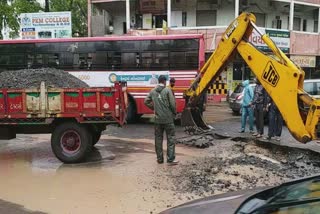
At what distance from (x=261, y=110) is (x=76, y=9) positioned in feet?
99.9

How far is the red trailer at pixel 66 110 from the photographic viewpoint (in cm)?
884

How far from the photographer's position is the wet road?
243 inches

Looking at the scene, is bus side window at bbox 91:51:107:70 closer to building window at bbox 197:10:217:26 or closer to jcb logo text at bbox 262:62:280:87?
jcb logo text at bbox 262:62:280:87

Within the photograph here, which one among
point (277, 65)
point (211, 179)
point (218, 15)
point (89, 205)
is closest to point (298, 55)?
point (218, 15)

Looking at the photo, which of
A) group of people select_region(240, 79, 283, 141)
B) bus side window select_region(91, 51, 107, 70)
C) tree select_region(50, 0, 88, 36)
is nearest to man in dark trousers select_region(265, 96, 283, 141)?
group of people select_region(240, 79, 283, 141)

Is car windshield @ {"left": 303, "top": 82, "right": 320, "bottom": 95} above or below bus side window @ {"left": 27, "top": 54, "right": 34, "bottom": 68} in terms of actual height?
below

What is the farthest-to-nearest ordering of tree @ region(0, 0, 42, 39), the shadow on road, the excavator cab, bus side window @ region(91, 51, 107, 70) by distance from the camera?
tree @ region(0, 0, 42, 39) → bus side window @ region(91, 51, 107, 70) → the excavator cab → the shadow on road

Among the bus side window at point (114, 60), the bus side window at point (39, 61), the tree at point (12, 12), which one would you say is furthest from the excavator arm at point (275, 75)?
the tree at point (12, 12)

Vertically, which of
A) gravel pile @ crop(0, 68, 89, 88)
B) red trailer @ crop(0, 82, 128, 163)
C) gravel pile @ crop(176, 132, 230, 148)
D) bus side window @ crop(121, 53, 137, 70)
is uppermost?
bus side window @ crop(121, 53, 137, 70)

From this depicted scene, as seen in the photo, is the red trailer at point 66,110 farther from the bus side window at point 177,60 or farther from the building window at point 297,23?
the building window at point 297,23

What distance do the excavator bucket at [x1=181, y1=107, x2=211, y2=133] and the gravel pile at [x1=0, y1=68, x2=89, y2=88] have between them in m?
2.86

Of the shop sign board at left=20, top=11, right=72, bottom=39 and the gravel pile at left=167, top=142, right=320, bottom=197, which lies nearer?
Result: the gravel pile at left=167, top=142, right=320, bottom=197

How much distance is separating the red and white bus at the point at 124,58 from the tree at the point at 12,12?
15.4 metres

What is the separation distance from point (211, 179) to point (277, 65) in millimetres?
2688
